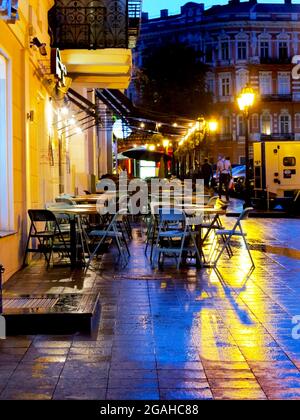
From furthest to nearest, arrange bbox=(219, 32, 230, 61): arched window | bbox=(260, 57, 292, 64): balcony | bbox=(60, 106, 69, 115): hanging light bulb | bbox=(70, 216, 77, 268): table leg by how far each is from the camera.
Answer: bbox=(260, 57, 292, 64): balcony, bbox=(219, 32, 230, 61): arched window, bbox=(60, 106, 69, 115): hanging light bulb, bbox=(70, 216, 77, 268): table leg

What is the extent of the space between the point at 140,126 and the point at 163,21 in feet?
127

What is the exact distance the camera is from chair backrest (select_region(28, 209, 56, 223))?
933cm

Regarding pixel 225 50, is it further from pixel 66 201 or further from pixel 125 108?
pixel 66 201

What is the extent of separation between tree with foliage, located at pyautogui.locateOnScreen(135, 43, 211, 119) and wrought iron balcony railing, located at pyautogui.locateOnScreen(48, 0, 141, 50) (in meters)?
34.8

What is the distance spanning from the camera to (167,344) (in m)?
5.38

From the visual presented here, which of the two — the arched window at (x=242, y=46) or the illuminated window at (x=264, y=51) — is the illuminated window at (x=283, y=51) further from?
the arched window at (x=242, y=46)

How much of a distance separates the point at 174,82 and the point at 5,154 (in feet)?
141

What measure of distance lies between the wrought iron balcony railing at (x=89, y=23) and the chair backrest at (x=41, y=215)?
542cm

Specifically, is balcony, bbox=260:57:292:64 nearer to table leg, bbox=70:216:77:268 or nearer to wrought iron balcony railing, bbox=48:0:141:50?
wrought iron balcony railing, bbox=48:0:141:50

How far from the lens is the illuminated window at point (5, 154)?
8.73 m

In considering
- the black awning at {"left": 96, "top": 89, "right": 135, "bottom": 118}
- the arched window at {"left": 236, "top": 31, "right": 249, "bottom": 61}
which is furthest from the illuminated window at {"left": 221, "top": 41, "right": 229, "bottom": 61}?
the black awning at {"left": 96, "top": 89, "right": 135, "bottom": 118}

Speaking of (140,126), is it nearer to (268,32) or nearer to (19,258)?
(19,258)
